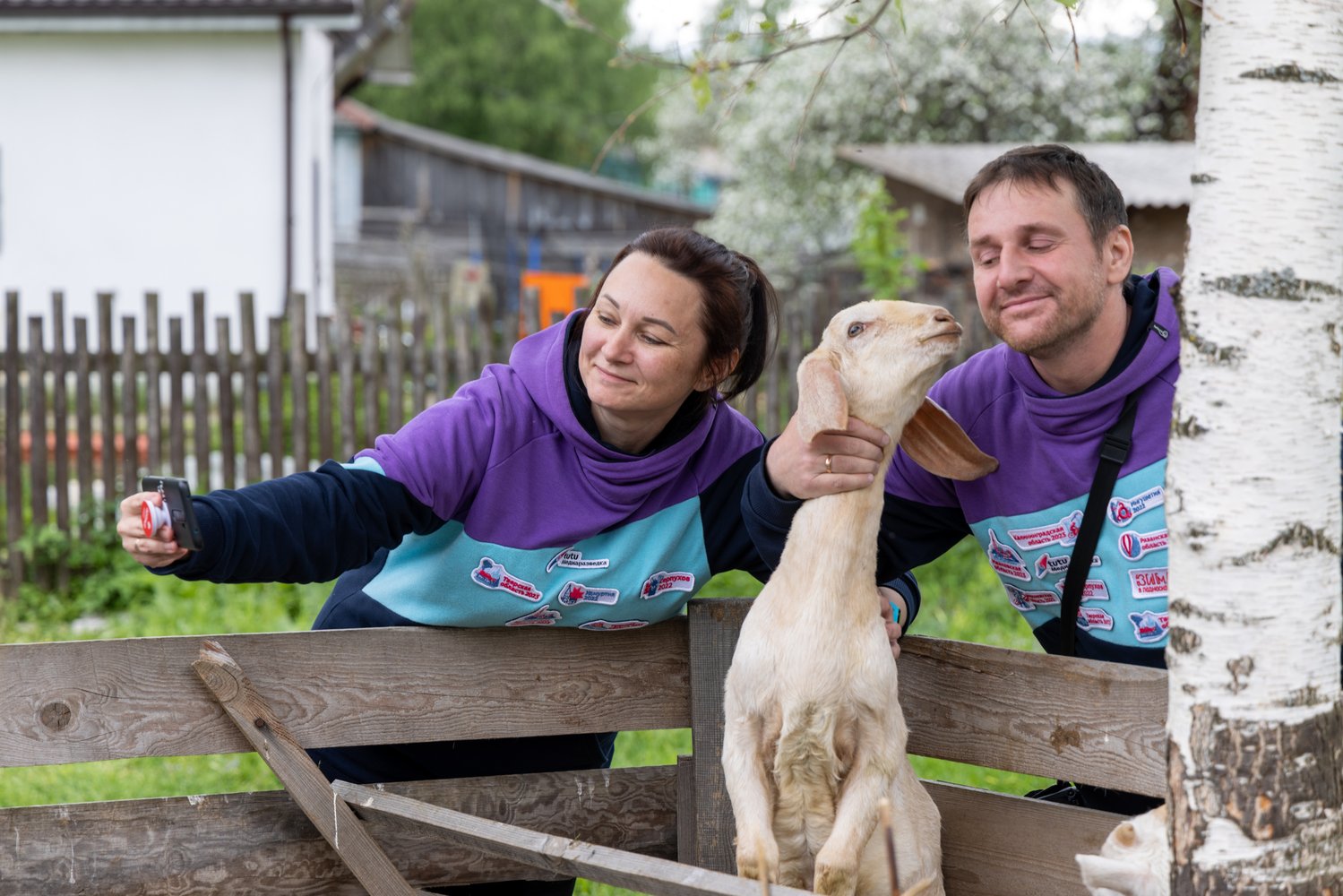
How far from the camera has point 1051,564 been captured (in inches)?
116

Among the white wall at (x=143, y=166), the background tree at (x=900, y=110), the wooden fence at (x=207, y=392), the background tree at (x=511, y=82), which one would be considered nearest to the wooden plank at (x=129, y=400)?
the wooden fence at (x=207, y=392)

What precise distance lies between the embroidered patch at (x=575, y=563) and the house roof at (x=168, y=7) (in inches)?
478

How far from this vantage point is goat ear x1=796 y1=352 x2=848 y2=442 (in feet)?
8.07

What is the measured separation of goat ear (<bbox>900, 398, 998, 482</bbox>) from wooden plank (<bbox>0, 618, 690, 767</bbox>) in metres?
0.73

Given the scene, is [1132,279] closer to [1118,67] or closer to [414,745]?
[414,745]

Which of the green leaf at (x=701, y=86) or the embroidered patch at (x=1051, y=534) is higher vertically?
the green leaf at (x=701, y=86)

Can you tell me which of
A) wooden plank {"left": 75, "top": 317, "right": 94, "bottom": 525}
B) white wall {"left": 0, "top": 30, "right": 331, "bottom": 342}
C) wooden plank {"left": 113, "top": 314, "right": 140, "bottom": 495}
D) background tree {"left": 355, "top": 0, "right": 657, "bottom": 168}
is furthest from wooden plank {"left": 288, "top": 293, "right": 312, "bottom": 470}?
background tree {"left": 355, "top": 0, "right": 657, "bottom": 168}

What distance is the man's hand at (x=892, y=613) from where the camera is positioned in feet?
9.09

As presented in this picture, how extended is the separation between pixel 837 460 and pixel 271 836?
1.54 metres

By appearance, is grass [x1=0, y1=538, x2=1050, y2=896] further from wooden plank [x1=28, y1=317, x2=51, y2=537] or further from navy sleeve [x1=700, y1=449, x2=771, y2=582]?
navy sleeve [x1=700, y1=449, x2=771, y2=582]

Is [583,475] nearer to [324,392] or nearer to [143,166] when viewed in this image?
[324,392]

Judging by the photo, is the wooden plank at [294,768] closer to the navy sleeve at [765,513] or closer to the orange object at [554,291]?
the navy sleeve at [765,513]

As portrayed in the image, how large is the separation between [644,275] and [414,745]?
1322 millimetres

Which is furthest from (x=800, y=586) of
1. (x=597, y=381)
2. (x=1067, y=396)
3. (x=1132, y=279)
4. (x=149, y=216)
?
(x=149, y=216)
